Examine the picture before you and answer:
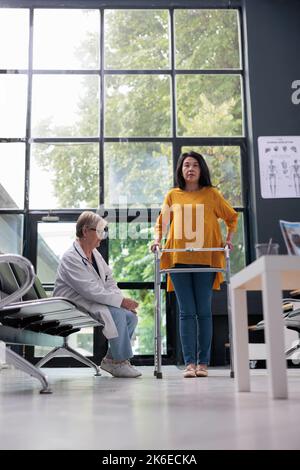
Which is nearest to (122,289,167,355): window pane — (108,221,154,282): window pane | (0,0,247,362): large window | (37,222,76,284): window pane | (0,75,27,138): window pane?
(0,0,247,362): large window

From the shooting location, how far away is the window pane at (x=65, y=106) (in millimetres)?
5766

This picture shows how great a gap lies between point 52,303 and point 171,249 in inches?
42.7

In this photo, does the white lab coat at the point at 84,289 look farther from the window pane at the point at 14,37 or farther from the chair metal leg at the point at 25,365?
the window pane at the point at 14,37

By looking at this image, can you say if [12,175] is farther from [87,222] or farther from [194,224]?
[194,224]

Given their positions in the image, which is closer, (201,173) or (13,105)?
(201,173)

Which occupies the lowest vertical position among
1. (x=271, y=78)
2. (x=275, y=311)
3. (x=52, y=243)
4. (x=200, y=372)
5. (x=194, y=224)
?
(x=200, y=372)

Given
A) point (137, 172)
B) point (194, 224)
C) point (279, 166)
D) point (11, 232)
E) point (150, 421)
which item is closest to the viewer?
point (150, 421)

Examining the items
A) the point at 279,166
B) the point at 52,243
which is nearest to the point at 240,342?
the point at 52,243

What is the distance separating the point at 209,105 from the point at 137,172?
3.35 ft

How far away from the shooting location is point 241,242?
5.61 metres

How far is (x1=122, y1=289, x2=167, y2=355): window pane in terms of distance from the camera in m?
5.33

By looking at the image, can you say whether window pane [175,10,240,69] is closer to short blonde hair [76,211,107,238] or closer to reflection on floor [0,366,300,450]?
short blonde hair [76,211,107,238]

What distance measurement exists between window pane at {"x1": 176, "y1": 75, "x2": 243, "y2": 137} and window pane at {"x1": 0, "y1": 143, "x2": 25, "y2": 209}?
1.61 meters

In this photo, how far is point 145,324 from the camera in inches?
212
